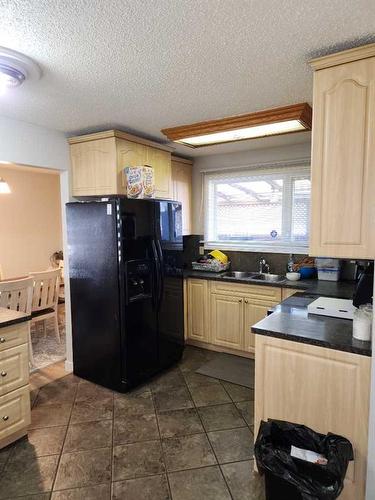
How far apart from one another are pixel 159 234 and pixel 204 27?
183 cm

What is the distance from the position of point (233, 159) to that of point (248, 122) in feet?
4.43

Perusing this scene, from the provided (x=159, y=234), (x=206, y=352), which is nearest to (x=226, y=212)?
(x=159, y=234)

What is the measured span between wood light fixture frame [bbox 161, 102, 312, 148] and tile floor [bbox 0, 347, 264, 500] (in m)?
2.28

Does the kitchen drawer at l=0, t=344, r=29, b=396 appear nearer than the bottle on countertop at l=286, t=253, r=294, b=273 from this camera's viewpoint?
Yes

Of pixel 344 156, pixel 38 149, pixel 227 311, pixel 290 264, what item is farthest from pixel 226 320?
pixel 38 149

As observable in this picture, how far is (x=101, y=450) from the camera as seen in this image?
2137 mm

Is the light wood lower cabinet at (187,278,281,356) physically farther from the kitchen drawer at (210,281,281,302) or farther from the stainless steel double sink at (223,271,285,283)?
the stainless steel double sink at (223,271,285,283)

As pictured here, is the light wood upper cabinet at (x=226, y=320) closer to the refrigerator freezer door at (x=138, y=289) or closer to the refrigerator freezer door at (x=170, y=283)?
the refrigerator freezer door at (x=170, y=283)

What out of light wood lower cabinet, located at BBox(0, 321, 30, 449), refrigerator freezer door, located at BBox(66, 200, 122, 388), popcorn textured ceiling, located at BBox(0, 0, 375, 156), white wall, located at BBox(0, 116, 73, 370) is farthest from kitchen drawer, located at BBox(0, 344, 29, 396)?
popcorn textured ceiling, located at BBox(0, 0, 375, 156)

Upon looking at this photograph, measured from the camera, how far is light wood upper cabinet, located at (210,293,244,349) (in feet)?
11.5

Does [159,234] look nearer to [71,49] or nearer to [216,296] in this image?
[216,296]

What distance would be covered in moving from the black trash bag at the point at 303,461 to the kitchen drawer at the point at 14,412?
1.62 m

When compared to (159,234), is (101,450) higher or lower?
lower

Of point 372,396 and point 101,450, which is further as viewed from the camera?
point 101,450
